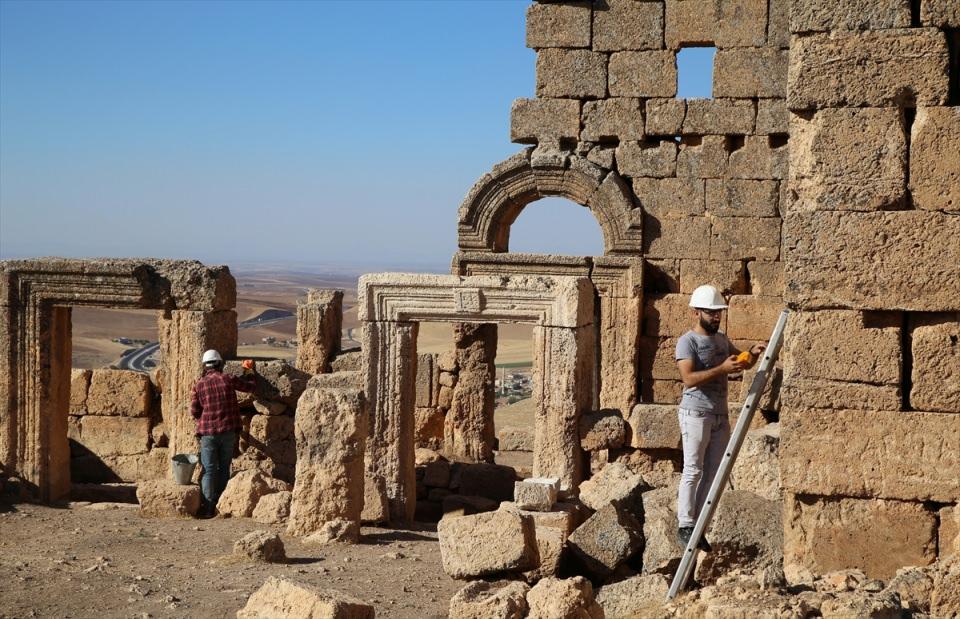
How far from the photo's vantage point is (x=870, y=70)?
20.6ft

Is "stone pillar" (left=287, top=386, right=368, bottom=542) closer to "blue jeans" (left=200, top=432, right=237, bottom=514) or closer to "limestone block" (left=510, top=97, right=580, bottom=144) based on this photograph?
"blue jeans" (left=200, top=432, right=237, bottom=514)

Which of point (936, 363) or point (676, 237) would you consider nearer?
point (936, 363)

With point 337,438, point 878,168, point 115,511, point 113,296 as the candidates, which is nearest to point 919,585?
point 878,168

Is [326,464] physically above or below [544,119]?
below

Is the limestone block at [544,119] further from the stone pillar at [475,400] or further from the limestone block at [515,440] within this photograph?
the limestone block at [515,440]

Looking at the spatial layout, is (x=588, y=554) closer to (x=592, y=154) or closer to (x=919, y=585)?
(x=919, y=585)

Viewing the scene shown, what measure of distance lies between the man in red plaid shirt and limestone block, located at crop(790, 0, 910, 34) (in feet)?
22.5

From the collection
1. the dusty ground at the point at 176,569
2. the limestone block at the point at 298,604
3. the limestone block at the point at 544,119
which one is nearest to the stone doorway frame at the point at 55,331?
the dusty ground at the point at 176,569

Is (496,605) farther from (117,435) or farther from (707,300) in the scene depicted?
(117,435)

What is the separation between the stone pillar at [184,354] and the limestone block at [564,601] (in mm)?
6769

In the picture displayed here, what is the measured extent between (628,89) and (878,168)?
8213 mm

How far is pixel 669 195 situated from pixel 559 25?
2452mm

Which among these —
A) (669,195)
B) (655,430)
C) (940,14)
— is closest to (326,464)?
(655,430)

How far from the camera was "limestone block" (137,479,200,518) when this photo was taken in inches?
428
